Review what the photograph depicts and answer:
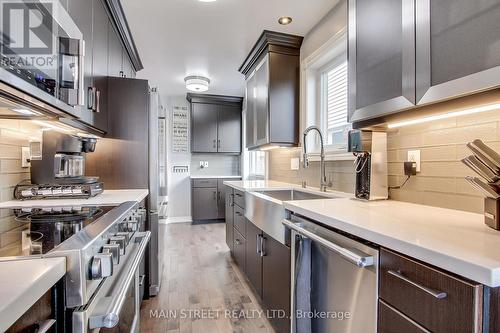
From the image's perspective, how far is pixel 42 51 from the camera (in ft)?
3.29

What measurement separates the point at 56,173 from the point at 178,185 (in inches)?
136

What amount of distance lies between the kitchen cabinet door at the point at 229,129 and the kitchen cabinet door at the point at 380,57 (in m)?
3.81

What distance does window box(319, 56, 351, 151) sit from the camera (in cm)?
212

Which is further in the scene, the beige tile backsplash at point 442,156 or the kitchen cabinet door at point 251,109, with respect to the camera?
the kitchen cabinet door at point 251,109

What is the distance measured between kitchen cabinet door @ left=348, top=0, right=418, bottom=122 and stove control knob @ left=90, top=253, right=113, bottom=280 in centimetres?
122

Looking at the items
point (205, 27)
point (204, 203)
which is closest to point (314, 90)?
point (205, 27)

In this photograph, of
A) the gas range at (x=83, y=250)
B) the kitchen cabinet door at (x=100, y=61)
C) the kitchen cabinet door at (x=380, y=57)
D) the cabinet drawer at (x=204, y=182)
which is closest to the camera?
the gas range at (x=83, y=250)

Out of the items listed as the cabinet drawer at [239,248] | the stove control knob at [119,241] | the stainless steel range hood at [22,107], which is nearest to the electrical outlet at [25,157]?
the stainless steel range hood at [22,107]

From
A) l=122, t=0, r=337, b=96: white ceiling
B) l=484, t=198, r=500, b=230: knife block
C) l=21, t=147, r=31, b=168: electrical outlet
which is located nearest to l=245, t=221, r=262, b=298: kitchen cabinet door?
l=484, t=198, r=500, b=230: knife block

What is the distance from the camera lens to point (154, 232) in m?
2.22

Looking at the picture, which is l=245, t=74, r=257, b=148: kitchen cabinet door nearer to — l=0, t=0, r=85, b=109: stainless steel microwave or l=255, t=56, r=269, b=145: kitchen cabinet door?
l=255, t=56, r=269, b=145: kitchen cabinet door

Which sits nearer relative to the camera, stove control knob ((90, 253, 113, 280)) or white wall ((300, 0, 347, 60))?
stove control knob ((90, 253, 113, 280))

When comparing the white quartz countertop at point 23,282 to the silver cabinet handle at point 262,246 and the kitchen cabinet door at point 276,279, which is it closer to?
the kitchen cabinet door at point 276,279

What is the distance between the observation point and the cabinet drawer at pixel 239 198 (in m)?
2.36
